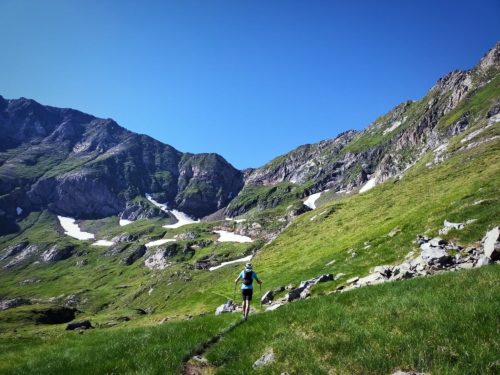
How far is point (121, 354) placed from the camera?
16.2 meters

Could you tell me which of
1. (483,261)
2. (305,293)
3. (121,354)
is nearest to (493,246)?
(483,261)

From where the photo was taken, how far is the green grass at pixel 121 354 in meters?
14.5

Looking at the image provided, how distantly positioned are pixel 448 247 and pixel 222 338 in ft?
62.0

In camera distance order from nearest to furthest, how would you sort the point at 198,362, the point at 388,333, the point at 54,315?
1. the point at 388,333
2. the point at 198,362
3. the point at 54,315

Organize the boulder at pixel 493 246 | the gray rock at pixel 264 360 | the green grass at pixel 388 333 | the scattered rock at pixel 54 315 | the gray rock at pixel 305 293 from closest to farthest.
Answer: the green grass at pixel 388 333 → the gray rock at pixel 264 360 → the boulder at pixel 493 246 → the gray rock at pixel 305 293 → the scattered rock at pixel 54 315

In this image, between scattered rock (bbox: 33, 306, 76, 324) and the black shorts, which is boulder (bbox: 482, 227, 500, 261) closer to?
the black shorts

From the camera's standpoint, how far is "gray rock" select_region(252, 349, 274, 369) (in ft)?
43.1

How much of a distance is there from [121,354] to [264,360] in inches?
251

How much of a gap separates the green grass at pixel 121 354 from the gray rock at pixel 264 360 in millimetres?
2794

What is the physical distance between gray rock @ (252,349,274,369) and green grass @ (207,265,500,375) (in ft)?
0.81

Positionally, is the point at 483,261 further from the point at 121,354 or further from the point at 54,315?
the point at 54,315

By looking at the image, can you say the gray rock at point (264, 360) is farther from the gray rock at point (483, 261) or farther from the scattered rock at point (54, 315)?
the scattered rock at point (54, 315)

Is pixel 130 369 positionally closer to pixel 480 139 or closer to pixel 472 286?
pixel 472 286

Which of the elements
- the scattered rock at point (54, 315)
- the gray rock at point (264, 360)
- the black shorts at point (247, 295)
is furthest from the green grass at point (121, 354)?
the scattered rock at point (54, 315)
